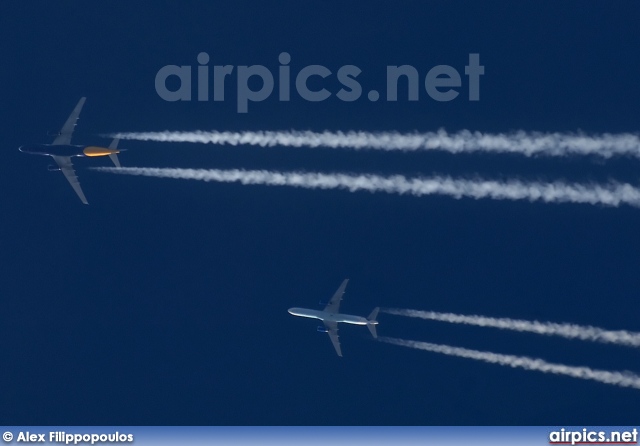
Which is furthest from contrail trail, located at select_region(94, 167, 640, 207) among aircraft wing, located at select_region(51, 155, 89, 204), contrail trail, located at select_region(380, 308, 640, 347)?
contrail trail, located at select_region(380, 308, 640, 347)

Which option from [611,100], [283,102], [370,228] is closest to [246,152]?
[283,102]

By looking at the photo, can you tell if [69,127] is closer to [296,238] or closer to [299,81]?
[299,81]

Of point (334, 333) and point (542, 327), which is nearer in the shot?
point (542, 327)

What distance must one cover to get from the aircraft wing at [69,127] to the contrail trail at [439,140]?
3.12 metres

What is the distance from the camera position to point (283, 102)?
10962cm

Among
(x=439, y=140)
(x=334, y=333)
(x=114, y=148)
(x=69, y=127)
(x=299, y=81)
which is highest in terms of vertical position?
(x=299, y=81)

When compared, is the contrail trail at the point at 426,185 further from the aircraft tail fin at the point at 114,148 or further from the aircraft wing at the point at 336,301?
the aircraft wing at the point at 336,301

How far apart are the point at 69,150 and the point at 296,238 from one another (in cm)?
1893

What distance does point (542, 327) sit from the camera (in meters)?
100

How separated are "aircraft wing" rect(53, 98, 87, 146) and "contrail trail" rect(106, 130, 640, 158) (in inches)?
123

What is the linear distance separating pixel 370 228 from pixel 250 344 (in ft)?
42.9

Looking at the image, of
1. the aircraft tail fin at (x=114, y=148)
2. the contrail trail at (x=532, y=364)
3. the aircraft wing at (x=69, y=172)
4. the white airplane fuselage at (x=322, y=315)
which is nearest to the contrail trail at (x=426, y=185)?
the aircraft wing at (x=69, y=172)

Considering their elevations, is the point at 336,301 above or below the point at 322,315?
above

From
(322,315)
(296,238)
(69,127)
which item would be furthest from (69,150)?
(322,315)
